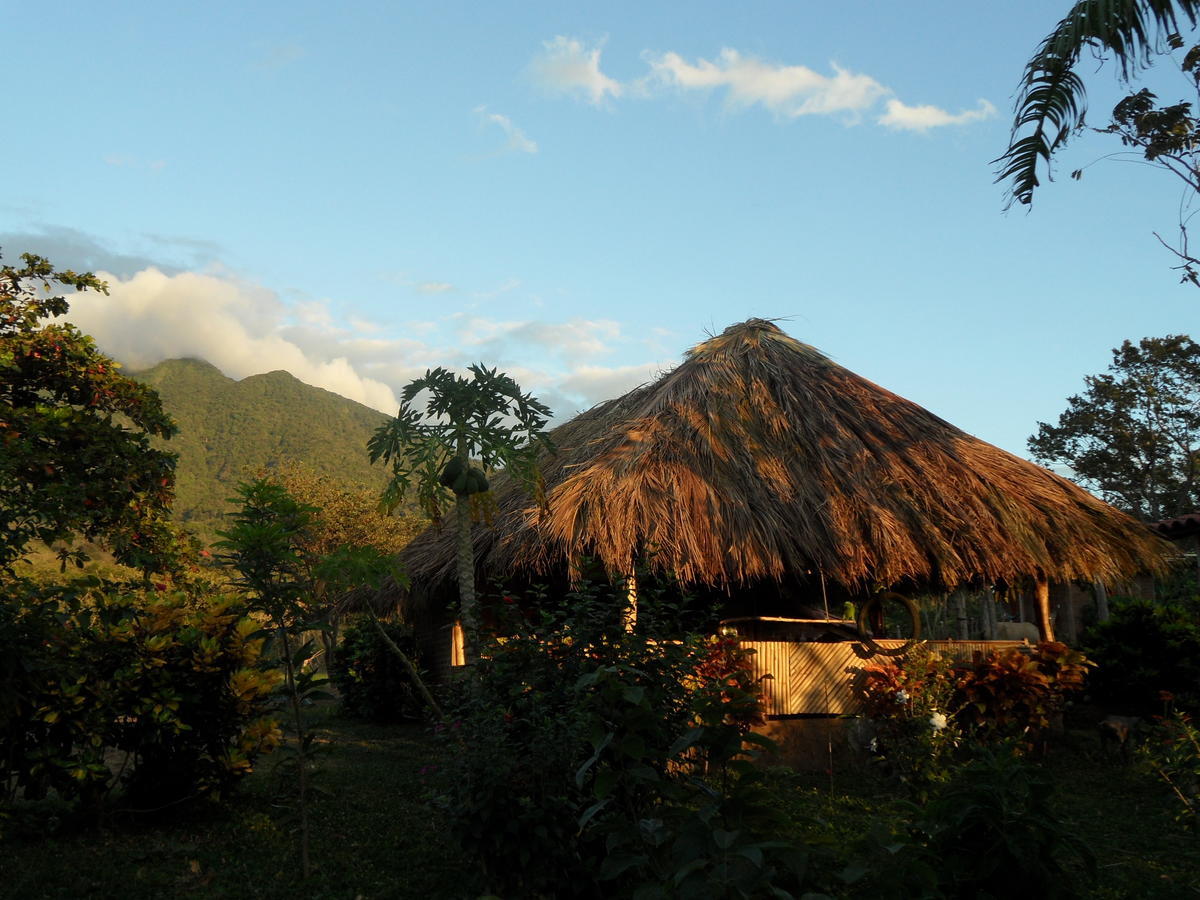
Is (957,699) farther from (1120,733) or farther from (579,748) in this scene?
(579,748)

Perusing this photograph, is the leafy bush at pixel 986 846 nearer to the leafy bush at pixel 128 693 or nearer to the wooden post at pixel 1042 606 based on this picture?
the leafy bush at pixel 128 693

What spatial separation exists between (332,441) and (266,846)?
68.7m

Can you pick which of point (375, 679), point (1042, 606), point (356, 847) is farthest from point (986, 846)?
point (375, 679)

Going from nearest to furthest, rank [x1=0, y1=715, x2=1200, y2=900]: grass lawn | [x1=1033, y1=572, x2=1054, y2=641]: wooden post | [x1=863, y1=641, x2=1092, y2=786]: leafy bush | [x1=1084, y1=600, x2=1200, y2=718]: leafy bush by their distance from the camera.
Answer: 1. [x1=0, y1=715, x2=1200, y2=900]: grass lawn
2. [x1=863, y1=641, x2=1092, y2=786]: leafy bush
3. [x1=1084, y1=600, x2=1200, y2=718]: leafy bush
4. [x1=1033, y1=572, x2=1054, y2=641]: wooden post

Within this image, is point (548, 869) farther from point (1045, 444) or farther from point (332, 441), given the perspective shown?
point (332, 441)

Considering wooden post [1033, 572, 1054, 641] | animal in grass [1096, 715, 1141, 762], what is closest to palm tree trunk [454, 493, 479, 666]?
animal in grass [1096, 715, 1141, 762]

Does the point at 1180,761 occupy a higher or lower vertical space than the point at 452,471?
lower

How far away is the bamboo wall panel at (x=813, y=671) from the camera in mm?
8836

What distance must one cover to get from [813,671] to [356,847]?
502cm

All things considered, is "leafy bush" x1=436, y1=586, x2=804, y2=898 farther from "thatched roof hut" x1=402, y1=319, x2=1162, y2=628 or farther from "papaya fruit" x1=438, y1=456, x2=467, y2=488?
"thatched roof hut" x1=402, y1=319, x2=1162, y2=628

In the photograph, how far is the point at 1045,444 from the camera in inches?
1073

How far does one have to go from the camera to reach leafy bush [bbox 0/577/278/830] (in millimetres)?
5129

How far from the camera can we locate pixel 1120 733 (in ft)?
29.6

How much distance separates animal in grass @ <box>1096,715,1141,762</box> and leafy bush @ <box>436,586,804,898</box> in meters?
6.02
